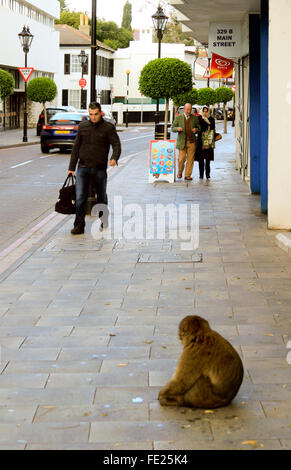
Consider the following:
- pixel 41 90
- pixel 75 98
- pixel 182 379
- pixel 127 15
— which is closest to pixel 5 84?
pixel 41 90

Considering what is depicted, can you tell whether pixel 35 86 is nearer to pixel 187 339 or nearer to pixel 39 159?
pixel 39 159

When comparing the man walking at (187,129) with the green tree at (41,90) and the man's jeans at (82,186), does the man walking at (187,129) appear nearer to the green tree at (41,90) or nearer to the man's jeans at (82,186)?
the man's jeans at (82,186)

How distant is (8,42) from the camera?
2066 inches

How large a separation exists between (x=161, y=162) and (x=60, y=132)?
1117cm

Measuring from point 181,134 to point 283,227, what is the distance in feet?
26.6

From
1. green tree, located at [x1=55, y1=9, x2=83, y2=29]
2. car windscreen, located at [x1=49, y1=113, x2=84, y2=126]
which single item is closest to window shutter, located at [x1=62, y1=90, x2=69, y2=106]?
green tree, located at [x1=55, y1=9, x2=83, y2=29]

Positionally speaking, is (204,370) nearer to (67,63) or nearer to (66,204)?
(66,204)

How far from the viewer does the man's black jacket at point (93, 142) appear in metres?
12.2

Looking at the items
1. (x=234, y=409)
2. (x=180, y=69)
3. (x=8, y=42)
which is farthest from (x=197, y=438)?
(x=8, y=42)

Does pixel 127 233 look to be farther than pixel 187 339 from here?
Yes

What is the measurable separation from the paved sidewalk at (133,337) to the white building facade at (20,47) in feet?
138

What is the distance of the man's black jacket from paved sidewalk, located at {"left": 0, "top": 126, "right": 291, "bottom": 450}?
3.44 ft

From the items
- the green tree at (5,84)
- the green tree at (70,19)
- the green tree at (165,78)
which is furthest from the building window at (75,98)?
the green tree at (165,78)

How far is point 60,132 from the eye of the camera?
100ft
